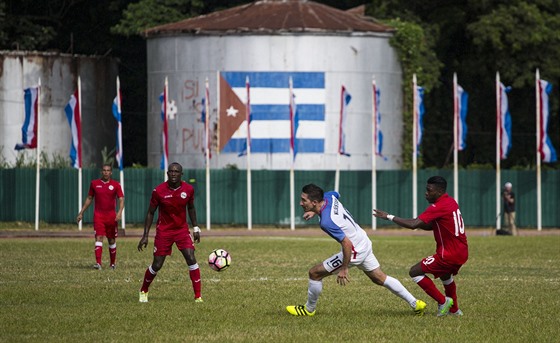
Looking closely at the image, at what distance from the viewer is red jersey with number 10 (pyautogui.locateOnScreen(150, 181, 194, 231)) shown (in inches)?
762

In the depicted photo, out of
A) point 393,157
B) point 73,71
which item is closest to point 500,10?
point 393,157

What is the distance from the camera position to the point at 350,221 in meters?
17.0

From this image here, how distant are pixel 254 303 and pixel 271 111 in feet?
109

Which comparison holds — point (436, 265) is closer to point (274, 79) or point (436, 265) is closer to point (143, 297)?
point (143, 297)

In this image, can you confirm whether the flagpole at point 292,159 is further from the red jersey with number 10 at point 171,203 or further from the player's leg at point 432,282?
the player's leg at point 432,282

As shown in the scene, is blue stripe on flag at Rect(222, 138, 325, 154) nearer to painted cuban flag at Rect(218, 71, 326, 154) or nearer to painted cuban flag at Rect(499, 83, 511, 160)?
painted cuban flag at Rect(218, 71, 326, 154)

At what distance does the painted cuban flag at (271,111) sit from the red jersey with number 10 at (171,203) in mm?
32534

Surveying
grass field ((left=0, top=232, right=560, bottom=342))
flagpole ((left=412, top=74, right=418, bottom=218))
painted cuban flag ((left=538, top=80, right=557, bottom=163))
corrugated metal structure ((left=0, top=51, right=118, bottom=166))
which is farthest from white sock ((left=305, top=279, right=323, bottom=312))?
corrugated metal structure ((left=0, top=51, right=118, bottom=166))

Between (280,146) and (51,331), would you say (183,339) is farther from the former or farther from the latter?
(280,146)

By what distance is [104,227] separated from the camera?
26656 millimetres

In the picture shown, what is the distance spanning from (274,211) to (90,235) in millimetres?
10433

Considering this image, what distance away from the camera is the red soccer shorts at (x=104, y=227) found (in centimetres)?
2653

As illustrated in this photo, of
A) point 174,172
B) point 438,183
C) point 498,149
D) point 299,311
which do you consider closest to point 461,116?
point 498,149

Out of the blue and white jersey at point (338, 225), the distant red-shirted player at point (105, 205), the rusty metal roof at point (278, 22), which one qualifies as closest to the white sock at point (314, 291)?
the blue and white jersey at point (338, 225)
